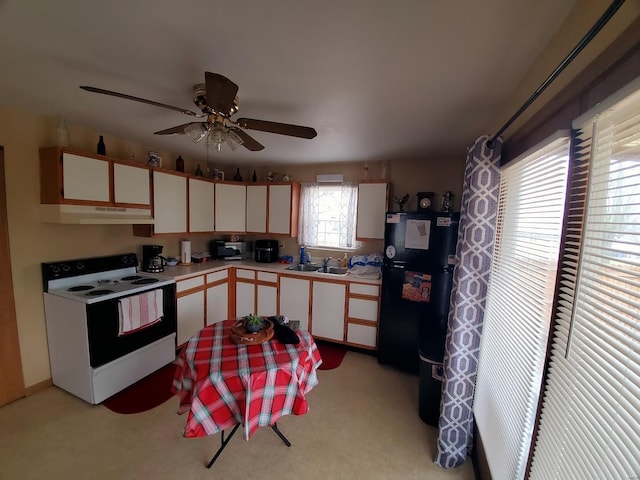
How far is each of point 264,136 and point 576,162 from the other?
2.15m

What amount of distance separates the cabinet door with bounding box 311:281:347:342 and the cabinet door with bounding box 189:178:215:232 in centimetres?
164

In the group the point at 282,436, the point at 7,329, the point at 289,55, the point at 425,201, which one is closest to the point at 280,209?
the point at 425,201

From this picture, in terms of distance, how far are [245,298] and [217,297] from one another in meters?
0.36

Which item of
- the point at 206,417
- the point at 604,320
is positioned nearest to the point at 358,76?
the point at 604,320

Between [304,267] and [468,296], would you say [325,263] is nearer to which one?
[304,267]

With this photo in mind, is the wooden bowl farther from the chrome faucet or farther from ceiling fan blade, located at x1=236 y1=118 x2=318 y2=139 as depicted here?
the chrome faucet

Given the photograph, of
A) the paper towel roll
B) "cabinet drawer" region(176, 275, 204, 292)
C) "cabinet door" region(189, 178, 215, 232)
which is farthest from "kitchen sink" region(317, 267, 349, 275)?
the paper towel roll

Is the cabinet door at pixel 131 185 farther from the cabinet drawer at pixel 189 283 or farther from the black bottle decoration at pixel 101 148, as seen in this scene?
the cabinet drawer at pixel 189 283

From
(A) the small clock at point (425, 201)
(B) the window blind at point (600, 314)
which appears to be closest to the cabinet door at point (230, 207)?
(A) the small clock at point (425, 201)

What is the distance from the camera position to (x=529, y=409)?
96 cm

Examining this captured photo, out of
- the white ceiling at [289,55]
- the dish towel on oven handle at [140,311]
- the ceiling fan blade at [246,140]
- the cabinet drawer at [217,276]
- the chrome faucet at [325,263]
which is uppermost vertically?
the white ceiling at [289,55]

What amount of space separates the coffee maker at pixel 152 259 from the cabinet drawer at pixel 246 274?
0.88 m

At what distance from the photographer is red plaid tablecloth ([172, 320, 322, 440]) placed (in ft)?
4.32

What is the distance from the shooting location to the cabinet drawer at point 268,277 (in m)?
3.20
